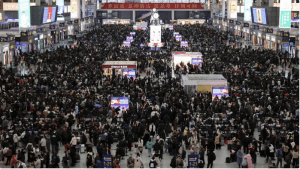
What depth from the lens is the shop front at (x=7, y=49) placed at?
150ft

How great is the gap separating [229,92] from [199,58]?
1156cm

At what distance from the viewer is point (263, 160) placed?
66.6 feet

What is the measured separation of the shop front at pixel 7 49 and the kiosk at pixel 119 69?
38.3 ft

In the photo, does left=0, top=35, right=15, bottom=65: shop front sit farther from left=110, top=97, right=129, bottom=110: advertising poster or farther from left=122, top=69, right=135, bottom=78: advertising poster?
left=110, top=97, right=129, bottom=110: advertising poster

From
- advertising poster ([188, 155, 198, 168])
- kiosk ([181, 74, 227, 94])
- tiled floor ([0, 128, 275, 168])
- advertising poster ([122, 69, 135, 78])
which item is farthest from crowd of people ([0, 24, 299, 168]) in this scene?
kiosk ([181, 74, 227, 94])

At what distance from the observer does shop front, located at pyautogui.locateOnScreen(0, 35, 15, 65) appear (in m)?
45.8

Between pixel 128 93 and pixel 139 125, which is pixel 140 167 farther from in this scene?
pixel 128 93

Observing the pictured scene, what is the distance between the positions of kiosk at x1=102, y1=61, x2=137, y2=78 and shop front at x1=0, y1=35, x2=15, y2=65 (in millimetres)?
11685

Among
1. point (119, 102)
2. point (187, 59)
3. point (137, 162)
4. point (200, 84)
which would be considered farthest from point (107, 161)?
point (187, 59)

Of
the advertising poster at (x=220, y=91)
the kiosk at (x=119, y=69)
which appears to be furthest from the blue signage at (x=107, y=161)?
the kiosk at (x=119, y=69)

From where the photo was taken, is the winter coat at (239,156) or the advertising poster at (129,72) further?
the advertising poster at (129,72)

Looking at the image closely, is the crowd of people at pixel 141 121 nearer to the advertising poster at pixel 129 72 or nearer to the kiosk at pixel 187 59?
the advertising poster at pixel 129 72

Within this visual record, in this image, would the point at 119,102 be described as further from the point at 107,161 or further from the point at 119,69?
the point at 119,69

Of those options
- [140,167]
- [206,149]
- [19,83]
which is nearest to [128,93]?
[19,83]
